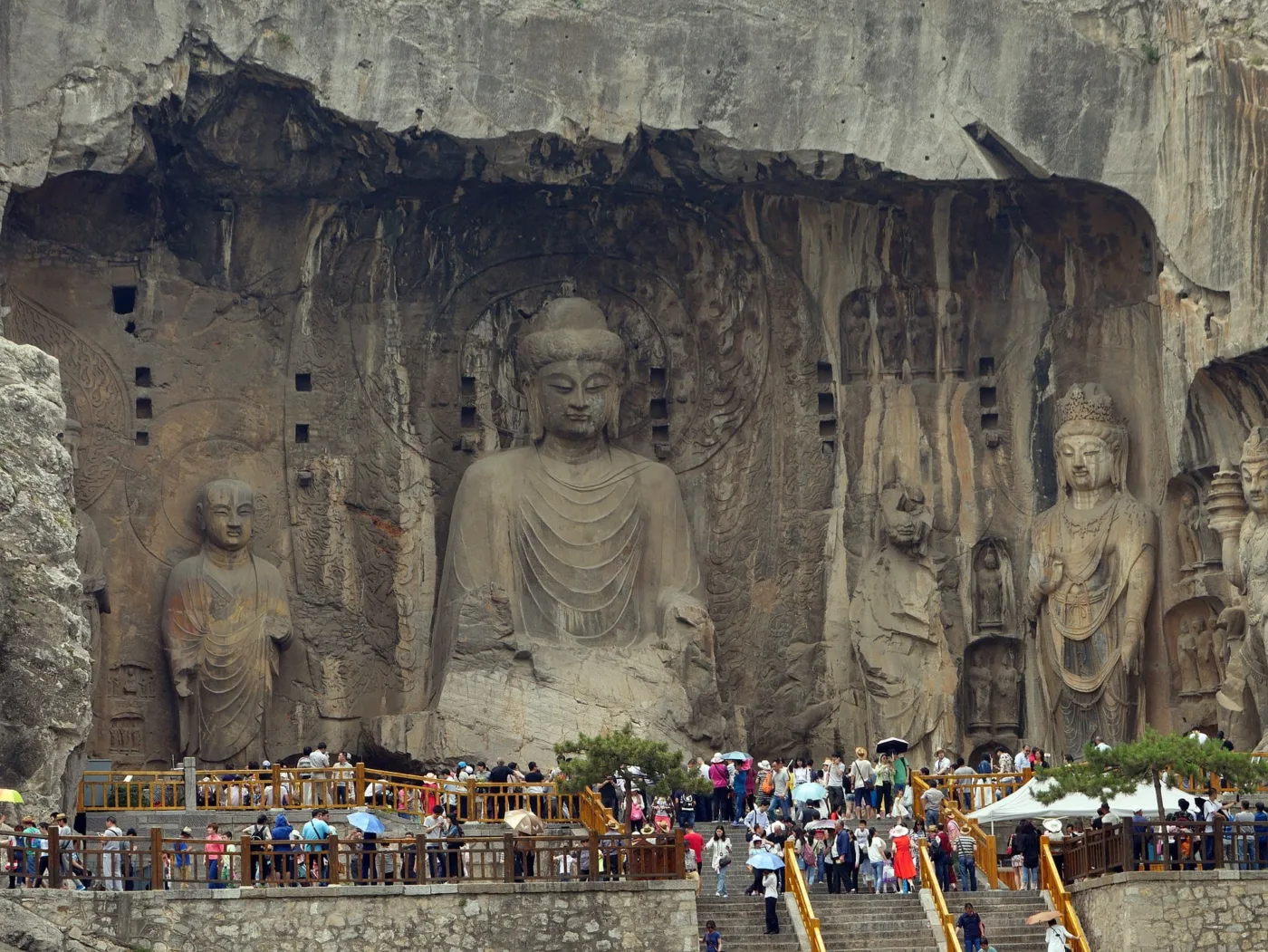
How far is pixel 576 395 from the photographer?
39.2 metres

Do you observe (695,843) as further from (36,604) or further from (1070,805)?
(36,604)

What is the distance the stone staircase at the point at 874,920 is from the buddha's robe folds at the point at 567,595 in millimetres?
6609

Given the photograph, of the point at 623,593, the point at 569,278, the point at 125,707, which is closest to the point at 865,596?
the point at 623,593

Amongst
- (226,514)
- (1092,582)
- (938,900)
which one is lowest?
(938,900)

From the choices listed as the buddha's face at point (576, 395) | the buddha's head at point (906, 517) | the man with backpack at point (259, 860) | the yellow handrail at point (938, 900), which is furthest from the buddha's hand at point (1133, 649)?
the man with backpack at point (259, 860)

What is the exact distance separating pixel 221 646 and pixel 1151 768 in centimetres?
1140

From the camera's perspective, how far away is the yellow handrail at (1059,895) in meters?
30.2

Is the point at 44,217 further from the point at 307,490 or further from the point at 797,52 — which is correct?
the point at 797,52

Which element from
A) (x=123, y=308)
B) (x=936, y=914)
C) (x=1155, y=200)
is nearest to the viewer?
(x=936, y=914)

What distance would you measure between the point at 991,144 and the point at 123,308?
385 inches

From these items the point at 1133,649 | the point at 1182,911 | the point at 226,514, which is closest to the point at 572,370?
the point at 226,514

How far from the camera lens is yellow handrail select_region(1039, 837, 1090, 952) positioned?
30.2m

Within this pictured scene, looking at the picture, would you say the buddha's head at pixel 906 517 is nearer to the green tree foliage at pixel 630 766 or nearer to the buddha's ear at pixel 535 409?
the buddha's ear at pixel 535 409

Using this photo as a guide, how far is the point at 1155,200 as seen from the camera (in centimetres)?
3662
